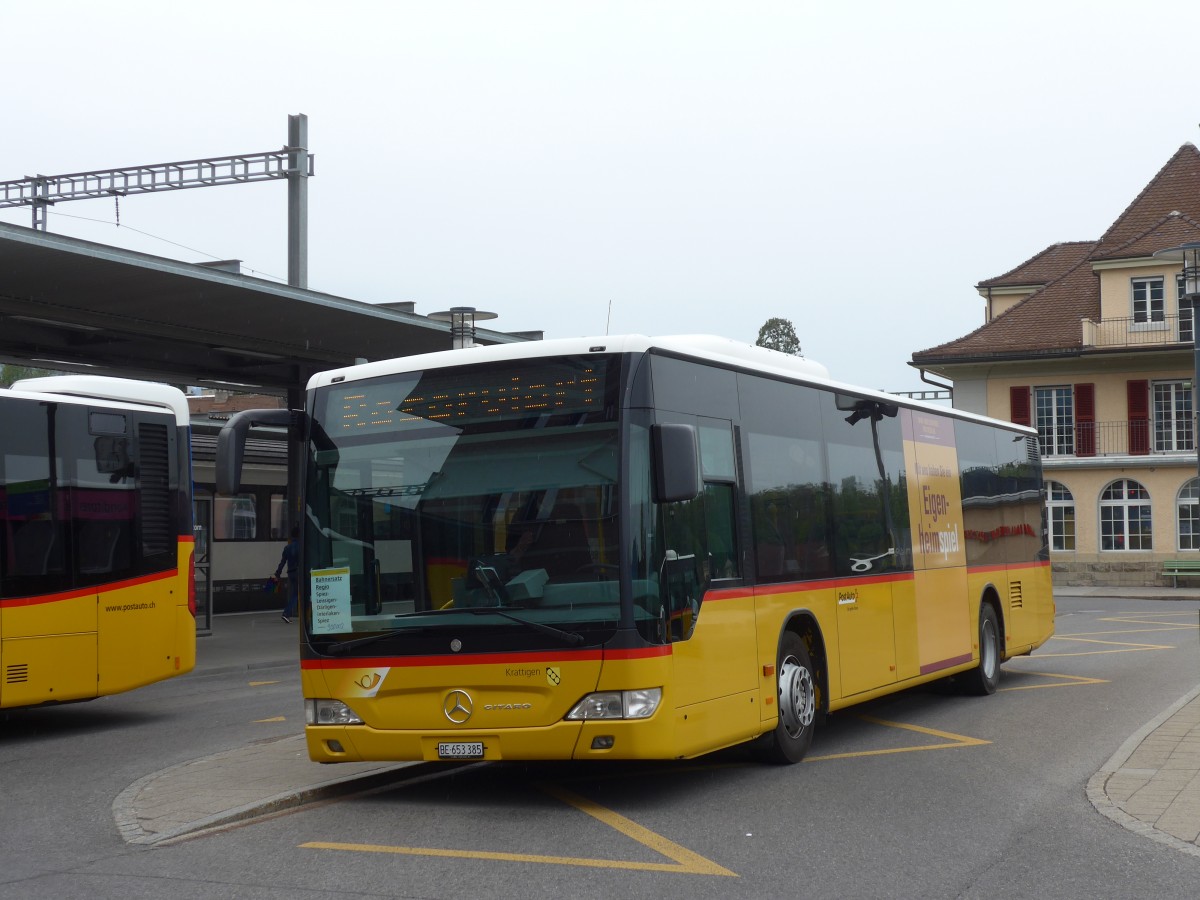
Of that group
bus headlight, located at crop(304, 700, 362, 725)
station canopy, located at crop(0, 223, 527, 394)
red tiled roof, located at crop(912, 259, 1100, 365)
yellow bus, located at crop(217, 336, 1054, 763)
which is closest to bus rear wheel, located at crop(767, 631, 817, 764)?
yellow bus, located at crop(217, 336, 1054, 763)

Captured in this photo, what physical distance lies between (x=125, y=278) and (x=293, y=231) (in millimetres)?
6245

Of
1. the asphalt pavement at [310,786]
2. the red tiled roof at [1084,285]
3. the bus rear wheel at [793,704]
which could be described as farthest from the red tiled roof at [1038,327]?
the bus rear wheel at [793,704]

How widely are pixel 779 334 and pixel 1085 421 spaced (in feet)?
142

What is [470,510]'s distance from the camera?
28.8ft

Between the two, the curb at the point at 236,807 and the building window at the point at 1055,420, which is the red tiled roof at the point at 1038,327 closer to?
the building window at the point at 1055,420

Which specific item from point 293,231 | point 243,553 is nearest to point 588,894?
point 293,231

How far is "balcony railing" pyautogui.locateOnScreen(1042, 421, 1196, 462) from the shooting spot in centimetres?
4766

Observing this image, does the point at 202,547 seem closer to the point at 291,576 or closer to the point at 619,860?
the point at 291,576

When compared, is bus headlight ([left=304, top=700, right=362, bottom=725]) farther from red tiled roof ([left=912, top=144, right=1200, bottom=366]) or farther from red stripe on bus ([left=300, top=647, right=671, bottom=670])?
red tiled roof ([left=912, top=144, right=1200, bottom=366])

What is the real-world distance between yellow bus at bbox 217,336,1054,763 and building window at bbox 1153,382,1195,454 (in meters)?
40.8

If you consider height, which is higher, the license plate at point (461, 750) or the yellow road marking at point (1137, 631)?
the license plate at point (461, 750)

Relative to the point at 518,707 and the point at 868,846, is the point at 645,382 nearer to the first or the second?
the point at 518,707

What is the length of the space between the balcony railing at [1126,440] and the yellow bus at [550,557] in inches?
1588

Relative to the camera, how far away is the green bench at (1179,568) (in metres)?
45.0
